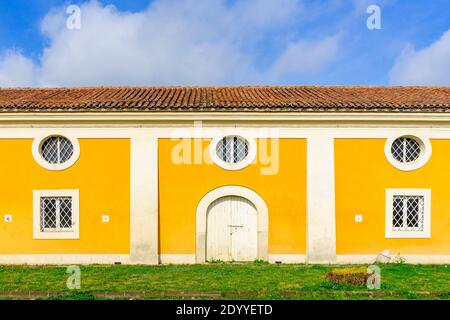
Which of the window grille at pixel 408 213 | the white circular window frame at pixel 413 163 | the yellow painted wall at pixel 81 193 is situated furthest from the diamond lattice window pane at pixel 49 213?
the window grille at pixel 408 213

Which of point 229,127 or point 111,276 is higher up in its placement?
point 229,127

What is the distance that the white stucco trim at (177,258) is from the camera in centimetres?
1138

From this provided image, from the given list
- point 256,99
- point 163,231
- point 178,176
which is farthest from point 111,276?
point 256,99

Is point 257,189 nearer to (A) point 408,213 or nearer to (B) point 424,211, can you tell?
(A) point 408,213

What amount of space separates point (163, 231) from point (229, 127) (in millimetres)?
3898

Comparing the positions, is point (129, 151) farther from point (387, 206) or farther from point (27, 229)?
point (387, 206)

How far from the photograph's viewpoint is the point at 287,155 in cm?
1143

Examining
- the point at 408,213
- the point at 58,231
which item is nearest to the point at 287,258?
the point at 408,213

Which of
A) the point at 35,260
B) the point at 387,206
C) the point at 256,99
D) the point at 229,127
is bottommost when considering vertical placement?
the point at 35,260

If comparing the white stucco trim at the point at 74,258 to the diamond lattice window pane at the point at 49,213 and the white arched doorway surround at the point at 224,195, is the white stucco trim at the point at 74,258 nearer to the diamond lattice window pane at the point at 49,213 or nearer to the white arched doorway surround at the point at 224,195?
the diamond lattice window pane at the point at 49,213

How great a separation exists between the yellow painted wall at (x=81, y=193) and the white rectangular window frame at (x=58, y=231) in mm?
158

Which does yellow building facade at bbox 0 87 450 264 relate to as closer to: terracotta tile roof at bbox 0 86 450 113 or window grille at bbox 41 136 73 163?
window grille at bbox 41 136 73 163
